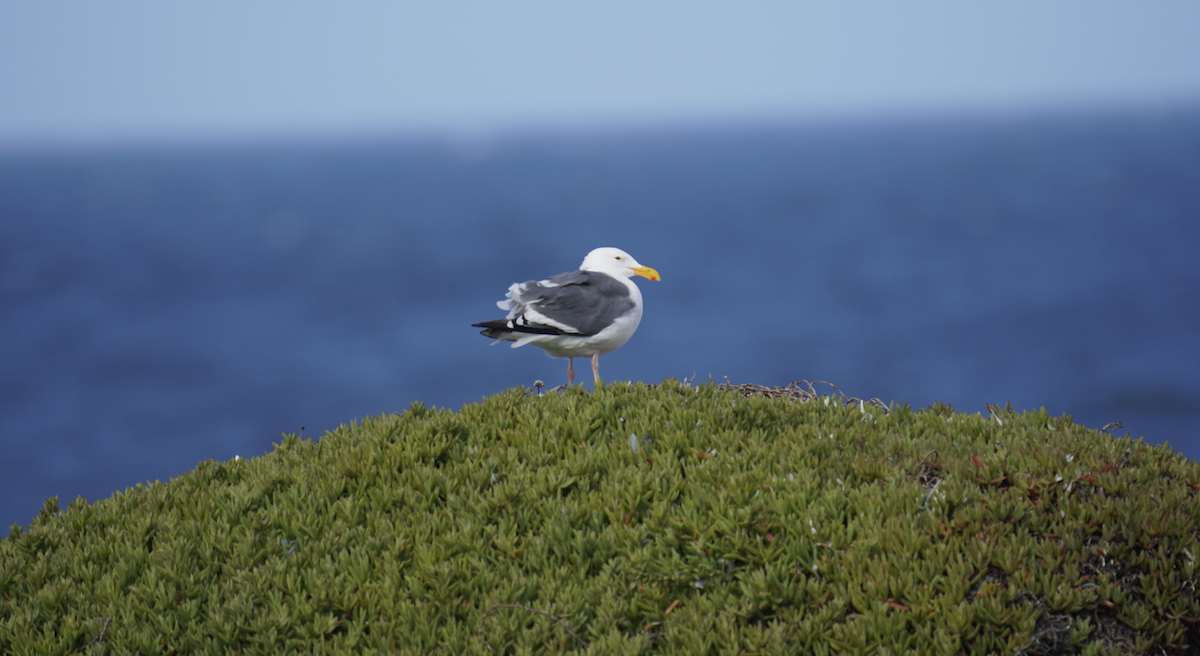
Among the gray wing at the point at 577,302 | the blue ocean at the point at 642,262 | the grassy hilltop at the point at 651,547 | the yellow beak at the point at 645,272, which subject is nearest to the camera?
the grassy hilltop at the point at 651,547

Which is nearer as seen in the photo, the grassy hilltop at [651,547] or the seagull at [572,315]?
the grassy hilltop at [651,547]

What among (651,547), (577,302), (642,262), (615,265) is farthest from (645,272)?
(642,262)

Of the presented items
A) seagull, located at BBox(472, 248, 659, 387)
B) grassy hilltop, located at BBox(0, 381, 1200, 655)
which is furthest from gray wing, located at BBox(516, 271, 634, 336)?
grassy hilltop, located at BBox(0, 381, 1200, 655)

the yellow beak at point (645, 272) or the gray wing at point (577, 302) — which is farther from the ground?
the yellow beak at point (645, 272)

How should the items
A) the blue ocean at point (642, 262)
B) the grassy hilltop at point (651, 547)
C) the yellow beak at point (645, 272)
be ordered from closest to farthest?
the grassy hilltop at point (651, 547) < the yellow beak at point (645, 272) < the blue ocean at point (642, 262)

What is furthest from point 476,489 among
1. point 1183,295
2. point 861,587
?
point 1183,295

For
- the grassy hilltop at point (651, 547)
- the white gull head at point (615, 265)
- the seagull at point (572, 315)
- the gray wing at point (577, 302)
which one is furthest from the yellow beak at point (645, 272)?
the grassy hilltop at point (651, 547)

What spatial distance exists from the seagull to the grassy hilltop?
1.99m

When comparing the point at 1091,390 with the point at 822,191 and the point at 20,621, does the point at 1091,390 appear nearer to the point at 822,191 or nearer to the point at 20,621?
the point at 20,621

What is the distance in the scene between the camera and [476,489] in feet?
18.9

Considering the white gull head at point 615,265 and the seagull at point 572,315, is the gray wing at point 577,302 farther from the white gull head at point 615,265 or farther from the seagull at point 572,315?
the white gull head at point 615,265

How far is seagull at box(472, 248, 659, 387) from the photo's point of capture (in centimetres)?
839

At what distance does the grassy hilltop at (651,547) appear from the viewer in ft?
14.5

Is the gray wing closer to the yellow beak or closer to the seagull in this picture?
the seagull
